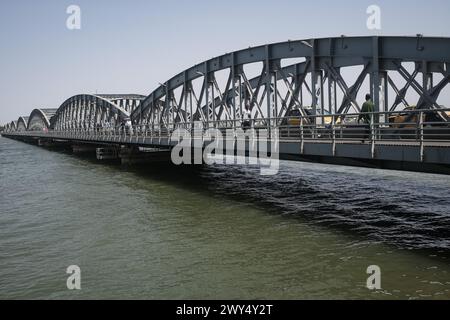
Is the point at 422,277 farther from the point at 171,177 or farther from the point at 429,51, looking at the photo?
the point at 171,177

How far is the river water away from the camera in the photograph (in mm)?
10297

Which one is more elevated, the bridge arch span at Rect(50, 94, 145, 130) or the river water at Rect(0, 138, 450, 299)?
the bridge arch span at Rect(50, 94, 145, 130)

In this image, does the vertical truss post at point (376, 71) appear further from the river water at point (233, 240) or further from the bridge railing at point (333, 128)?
the river water at point (233, 240)

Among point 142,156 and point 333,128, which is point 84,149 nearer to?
point 142,156

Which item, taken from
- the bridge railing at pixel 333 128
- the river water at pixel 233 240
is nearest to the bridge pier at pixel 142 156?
the bridge railing at pixel 333 128

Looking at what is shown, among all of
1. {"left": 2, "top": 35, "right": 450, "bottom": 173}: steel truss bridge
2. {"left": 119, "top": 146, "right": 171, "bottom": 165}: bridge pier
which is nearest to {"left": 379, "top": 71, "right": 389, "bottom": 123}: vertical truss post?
{"left": 2, "top": 35, "right": 450, "bottom": 173}: steel truss bridge

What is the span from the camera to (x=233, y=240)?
564 inches

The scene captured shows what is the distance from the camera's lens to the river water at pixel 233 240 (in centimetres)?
1030

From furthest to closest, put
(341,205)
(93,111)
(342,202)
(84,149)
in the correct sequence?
(93,111) → (84,149) → (342,202) → (341,205)

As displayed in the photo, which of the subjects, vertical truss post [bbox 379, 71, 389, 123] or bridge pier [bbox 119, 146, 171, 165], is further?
bridge pier [bbox 119, 146, 171, 165]

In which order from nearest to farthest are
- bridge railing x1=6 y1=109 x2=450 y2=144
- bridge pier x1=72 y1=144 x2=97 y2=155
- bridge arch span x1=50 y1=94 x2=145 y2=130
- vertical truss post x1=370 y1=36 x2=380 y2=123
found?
1. bridge railing x1=6 y1=109 x2=450 y2=144
2. vertical truss post x1=370 y1=36 x2=380 y2=123
3. bridge pier x1=72 y1=144 x2=97 y2=155
4. bridge arch span x1=50 y1=94 x2=145 y2=130

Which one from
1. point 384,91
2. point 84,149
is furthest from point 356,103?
point 84,149

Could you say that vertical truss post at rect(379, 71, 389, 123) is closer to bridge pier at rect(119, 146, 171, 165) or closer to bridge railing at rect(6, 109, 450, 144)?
bridge railing at rect(6, 109, 450, 144)
